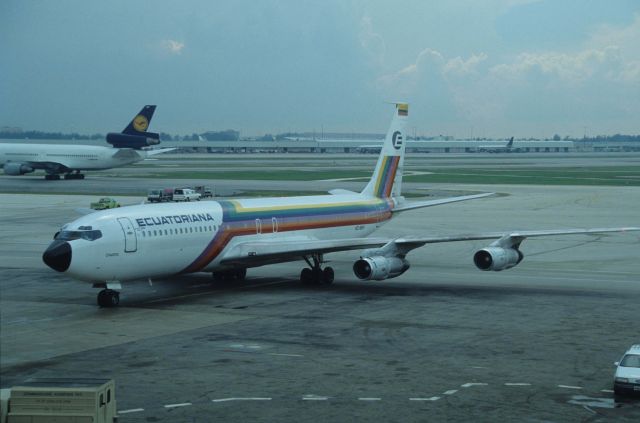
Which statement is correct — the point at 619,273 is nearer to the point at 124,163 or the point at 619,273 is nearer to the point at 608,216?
the point at 608,216

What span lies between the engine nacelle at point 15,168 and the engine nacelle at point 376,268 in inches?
3950

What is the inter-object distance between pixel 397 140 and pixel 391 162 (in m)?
1.51

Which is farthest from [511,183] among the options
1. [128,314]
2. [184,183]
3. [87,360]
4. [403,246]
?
[87,360]

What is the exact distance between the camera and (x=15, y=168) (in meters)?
131

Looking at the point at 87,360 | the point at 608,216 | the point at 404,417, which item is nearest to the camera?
the point at 404,417

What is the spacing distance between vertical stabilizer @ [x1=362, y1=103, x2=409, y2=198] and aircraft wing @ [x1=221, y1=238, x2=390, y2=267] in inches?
440

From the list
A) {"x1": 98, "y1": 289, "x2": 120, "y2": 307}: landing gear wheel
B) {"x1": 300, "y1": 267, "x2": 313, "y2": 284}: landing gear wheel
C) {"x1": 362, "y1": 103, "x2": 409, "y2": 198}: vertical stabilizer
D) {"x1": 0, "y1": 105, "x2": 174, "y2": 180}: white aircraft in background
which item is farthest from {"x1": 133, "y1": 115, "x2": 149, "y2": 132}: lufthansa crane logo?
{"x1": 98, "y1": 289, "x2": 120, "y2": 307}: landing gear wheel

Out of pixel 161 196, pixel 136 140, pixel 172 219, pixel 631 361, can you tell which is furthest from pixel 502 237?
pixel 136 140

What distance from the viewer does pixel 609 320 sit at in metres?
36.4

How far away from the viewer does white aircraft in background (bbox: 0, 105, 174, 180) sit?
13238cm

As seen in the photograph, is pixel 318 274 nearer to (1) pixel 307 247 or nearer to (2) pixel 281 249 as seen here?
(1) pixel 307 247

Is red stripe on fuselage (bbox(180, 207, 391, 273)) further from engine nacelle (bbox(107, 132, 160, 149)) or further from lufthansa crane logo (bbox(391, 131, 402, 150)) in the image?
engine nacelle (bbox(107, 132, 160, 149))

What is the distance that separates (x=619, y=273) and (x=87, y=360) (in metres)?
32.2

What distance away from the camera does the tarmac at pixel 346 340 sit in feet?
78.7
